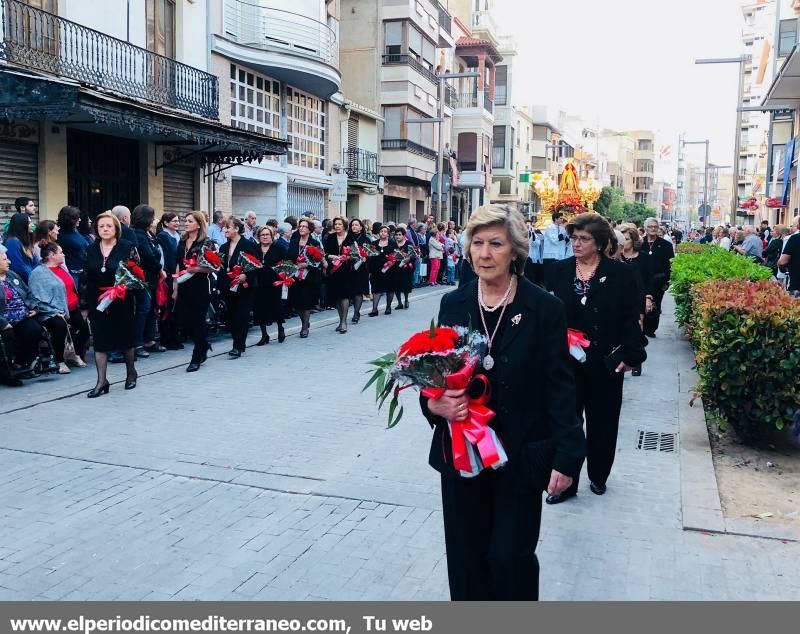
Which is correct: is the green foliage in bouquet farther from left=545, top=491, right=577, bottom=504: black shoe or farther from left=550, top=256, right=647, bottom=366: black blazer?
left=545, top=491, right=577, bottom=504: black shoe

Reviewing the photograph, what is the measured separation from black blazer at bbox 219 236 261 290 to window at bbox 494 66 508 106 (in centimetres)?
4660

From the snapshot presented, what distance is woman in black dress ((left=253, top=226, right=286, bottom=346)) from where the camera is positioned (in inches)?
483

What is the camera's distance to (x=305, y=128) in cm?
2659

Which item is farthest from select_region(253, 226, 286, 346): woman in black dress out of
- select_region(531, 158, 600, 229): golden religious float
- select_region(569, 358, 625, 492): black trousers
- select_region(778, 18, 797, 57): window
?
select_region(778, 18, 797, 57): window

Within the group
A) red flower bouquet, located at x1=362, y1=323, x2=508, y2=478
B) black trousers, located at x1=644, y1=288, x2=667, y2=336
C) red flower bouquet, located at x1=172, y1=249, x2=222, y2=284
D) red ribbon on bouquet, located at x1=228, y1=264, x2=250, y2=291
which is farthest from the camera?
black trousers, located at x1=644, y1=288, x2=667, y2=336

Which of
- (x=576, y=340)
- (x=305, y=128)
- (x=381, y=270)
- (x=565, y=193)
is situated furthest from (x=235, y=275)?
(x=565, y=193)

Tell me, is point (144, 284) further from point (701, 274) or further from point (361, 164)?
point (361, 164)

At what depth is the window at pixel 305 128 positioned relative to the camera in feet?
83.5

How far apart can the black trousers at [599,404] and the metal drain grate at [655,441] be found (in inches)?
56.0

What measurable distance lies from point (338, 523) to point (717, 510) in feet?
7.97

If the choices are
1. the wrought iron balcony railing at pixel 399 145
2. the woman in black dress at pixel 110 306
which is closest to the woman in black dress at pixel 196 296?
the woman in black dress at pixel 110 306

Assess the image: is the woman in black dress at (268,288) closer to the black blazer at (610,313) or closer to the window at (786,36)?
the black blazer at (610,313)

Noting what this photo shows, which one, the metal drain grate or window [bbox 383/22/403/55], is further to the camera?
window [bbox 383/22/403/55]

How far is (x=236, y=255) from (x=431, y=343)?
8.47 m
